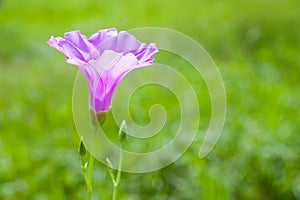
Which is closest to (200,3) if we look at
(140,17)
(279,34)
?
(140,17)

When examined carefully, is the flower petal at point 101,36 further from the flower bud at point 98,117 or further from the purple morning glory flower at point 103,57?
the flower bud at point 98,117

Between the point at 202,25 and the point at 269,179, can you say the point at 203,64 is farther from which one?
the point at 269,179

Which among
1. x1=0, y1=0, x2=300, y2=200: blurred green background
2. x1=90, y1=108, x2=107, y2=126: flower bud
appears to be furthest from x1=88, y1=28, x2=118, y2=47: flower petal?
x1=0, y1=0, x2=300, y2=200: blurred green background

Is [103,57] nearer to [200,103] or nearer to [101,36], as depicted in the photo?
[101,36]

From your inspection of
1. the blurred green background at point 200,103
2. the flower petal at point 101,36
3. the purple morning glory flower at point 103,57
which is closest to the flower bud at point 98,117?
the purple morning glory flower at point 103,57

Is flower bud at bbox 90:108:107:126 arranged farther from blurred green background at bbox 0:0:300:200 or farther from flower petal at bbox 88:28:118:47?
blurred green background at bbox 0:0:300:200

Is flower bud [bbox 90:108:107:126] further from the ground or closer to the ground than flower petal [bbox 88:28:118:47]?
closer to the ground
